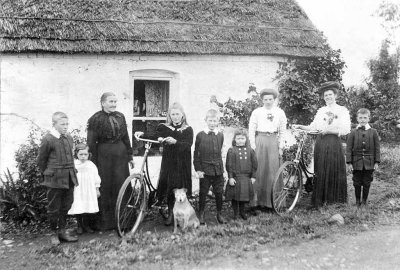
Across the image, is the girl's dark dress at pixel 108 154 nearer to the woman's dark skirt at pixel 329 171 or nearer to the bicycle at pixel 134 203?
the bicycle at pixel 134 203

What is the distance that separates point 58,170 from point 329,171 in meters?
4.11

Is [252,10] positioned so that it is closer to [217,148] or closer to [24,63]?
[217,148]

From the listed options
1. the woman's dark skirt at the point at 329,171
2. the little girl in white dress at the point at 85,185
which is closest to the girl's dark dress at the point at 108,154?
the little girl in white dress at the point at 85,185

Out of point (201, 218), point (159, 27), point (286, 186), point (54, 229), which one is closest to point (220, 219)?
point (201, 218)

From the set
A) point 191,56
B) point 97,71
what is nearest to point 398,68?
point 191,56

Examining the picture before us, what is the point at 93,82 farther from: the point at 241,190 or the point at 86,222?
the point at 241,190

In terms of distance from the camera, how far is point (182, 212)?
6.04 meters

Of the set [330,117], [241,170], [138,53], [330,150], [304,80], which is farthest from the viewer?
[304,80]

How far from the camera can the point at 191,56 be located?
8.16 metres

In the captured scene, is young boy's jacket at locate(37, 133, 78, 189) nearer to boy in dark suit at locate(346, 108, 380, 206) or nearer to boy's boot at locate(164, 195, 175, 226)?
boy's boot at locate(164, 195, 175, 226)

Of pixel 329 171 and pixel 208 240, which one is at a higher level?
pixel 329 171

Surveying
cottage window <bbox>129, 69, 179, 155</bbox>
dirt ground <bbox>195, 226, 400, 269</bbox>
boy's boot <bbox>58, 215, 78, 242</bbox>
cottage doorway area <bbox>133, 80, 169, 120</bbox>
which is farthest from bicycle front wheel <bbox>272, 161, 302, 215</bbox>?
boy's boot <bbox>58, 215, 78, 242</bbox>

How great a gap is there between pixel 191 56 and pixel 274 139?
86.9 inches

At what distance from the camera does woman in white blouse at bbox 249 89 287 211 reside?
7.08 m
